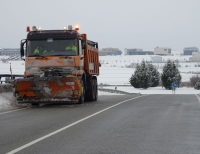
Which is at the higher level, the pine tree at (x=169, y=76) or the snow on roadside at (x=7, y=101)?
the snow on roadside at (x=7, y=101)

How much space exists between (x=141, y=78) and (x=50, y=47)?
8192 cm

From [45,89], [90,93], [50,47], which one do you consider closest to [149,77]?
[90,93]

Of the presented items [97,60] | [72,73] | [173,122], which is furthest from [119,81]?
[173,122]

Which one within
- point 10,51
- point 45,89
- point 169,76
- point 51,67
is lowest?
point 169,76

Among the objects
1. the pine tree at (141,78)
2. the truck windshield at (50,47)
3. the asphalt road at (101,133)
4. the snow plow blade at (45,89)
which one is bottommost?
the pine tree at (141,78)

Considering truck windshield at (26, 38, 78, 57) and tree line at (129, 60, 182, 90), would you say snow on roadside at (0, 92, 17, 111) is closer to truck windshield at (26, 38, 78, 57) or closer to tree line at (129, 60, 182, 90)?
truck windshield at (26, 38, 78, 57)

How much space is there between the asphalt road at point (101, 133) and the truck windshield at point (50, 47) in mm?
5144

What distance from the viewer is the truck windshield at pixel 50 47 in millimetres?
21156

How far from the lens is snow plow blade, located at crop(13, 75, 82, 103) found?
20312 mm

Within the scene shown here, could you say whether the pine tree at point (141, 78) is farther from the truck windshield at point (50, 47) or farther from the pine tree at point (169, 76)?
the truck windshield at point (50, 47)

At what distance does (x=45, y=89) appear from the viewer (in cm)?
2033

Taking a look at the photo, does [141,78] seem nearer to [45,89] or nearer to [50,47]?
[50,47]

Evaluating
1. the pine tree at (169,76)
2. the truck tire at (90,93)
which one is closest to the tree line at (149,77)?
the pine tree at (169,76)

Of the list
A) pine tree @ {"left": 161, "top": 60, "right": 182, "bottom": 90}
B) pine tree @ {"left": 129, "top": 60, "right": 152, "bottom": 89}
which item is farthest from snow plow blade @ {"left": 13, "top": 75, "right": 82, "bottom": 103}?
pine tree @ {"left": 129, "top": 60, "right": 152, "bottom": 89}
